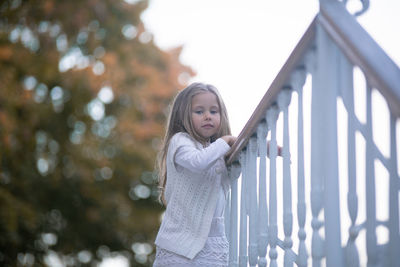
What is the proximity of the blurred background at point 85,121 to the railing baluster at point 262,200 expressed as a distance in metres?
7.68

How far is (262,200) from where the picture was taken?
2.61 m

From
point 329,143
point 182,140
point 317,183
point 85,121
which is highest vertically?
point 85,121

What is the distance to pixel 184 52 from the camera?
51.4ft

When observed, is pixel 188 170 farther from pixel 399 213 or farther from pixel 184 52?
pixel 184 52

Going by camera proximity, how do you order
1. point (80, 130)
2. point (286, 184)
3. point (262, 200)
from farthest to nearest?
point (80, 130), point (262, 200), point (286, 184)

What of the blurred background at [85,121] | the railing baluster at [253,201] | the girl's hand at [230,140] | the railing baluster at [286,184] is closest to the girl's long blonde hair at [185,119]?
the girl's hand at [230,140]

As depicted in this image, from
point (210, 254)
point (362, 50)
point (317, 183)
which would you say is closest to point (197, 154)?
point (210, 254)

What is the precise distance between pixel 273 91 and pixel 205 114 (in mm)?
885

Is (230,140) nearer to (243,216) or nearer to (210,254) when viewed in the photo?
(243,216)

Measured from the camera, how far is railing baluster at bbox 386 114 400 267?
1524 millimetres

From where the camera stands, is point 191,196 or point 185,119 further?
point 185,119

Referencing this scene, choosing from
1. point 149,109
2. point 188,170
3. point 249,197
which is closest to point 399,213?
point 249,197

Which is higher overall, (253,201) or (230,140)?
(230,140)

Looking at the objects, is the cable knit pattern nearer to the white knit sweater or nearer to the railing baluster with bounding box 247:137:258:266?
the white knit sweater
